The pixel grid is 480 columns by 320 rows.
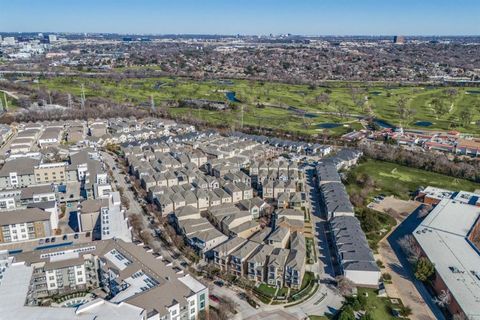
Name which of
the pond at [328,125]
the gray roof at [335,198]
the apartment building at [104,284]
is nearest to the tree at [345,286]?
the apartment building at [104,284]

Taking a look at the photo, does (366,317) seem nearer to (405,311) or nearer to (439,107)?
(405,311)

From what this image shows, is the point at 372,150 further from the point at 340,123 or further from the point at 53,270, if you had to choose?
the point at 53,270

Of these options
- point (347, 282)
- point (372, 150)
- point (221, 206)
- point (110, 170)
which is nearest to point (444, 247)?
point (347, 282)

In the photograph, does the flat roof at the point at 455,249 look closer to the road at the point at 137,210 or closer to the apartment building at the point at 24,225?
the road at the point at 137,210

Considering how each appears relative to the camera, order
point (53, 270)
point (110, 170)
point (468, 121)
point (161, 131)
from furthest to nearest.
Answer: point (468, 121), point (161, 131), point (110, 170), point (53, 270)

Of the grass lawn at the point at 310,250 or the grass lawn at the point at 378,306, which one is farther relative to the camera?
the grass lawn at the point at 310,250

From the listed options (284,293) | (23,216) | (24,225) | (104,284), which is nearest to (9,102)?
(23,216)
